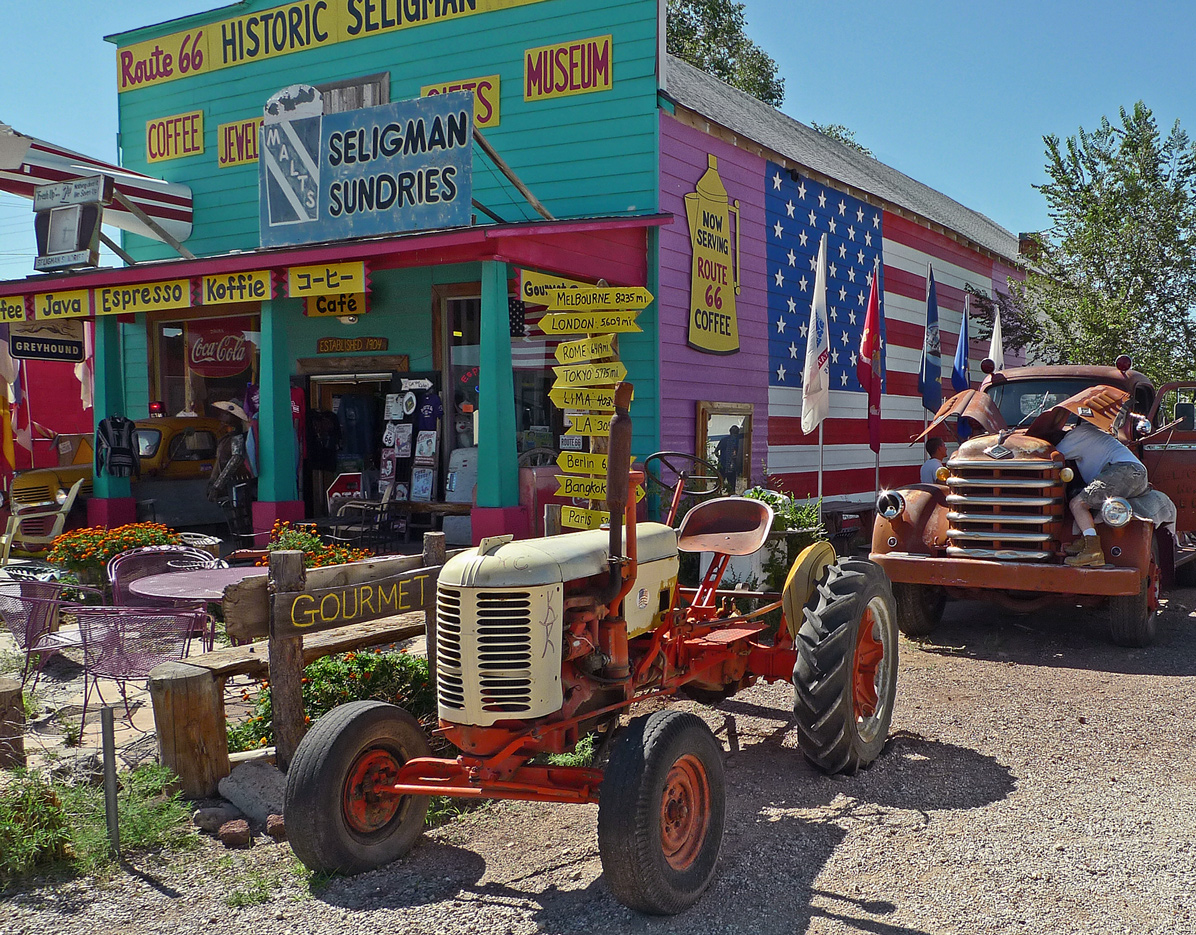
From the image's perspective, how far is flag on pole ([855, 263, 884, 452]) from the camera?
11.7 meters

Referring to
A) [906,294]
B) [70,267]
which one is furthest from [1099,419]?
[70,267]

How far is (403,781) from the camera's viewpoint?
153 inches

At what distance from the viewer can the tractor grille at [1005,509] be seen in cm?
727

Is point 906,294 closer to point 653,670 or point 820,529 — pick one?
point 820,529

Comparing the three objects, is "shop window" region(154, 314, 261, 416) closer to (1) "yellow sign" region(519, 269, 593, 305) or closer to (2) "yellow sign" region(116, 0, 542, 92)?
(2) "yellow sign" region(116, 0, 542, 92)

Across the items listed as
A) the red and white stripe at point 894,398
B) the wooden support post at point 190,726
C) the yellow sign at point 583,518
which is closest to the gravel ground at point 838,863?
the wooden support post at point 190,726

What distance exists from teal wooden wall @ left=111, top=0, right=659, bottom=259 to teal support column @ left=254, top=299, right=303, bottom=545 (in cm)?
317

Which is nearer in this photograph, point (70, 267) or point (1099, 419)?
point (1099, 419)

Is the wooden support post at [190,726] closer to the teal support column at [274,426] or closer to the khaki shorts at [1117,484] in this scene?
the khaki shorts at [1117,484]

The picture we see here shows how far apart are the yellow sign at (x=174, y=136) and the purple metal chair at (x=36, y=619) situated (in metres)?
10.1

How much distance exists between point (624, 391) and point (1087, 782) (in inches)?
124

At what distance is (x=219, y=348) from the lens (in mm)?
15109

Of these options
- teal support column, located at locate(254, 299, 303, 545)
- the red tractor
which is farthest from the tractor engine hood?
teal support column, located at locate(254, 299, 303, 545)

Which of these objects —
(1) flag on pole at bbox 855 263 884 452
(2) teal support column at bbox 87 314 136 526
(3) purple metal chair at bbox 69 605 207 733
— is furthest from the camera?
(2) teal support column at bbox 87 314 136 526
